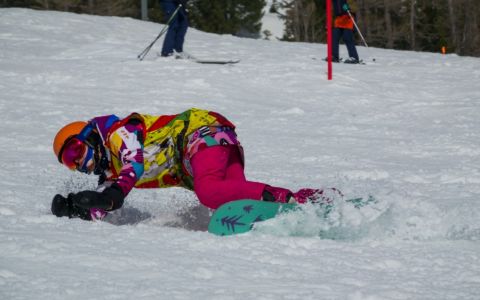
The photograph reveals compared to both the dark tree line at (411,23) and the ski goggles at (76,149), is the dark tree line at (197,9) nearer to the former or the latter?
the dark tree line at (411,23)

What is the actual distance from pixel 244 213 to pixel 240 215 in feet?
0.09

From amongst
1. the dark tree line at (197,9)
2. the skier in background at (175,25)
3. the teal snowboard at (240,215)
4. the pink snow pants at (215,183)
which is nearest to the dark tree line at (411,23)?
the dark tree line at (197,9)

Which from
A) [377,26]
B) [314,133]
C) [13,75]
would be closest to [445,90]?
[314,133]

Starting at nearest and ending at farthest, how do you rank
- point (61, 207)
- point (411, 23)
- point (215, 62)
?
point (61, 207)
point (215, 62)
point (411, 23)

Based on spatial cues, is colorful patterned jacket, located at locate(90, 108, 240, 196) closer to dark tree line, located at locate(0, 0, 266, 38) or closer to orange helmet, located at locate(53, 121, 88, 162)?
orange helmet, located at locate(53, 121, 88, 162)

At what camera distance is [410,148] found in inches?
295

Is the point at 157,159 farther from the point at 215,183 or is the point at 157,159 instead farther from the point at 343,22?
the point at 343,22

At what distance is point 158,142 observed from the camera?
4395 millimetres

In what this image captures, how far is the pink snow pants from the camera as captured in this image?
13.7 ft

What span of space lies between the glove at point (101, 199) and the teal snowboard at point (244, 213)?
18.2 inches

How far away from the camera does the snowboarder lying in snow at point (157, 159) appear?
4.16 meters

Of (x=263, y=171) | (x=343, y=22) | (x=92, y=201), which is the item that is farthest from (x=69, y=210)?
(x=343, y=22)

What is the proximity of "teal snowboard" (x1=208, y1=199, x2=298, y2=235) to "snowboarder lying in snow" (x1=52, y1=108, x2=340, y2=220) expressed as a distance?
6.8 inches

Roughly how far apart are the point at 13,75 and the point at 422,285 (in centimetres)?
877
